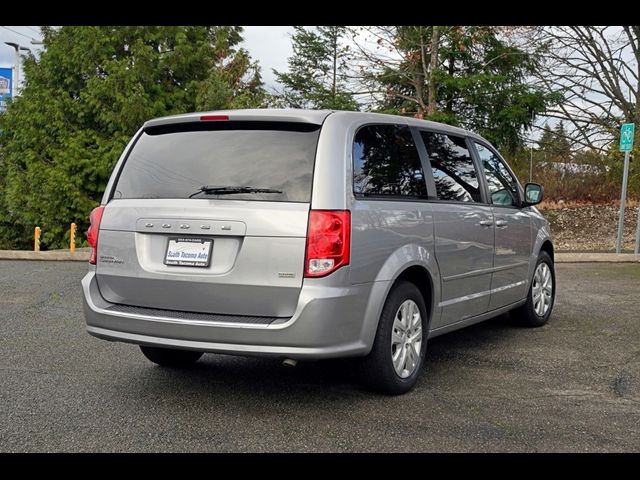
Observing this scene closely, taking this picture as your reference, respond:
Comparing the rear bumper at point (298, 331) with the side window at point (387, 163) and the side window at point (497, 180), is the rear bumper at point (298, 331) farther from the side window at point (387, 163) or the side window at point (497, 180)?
the side window at point (497, 180)

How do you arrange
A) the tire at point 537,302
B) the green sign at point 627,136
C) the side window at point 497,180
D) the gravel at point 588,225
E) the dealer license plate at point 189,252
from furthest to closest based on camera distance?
1. the gravel at point 588,225
2. the green sign at point 627,136
3. the tire at point 537,302
4. the side window at point 497,180
5. the dealer license plate at point 189,252

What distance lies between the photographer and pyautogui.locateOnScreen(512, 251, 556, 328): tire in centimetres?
704

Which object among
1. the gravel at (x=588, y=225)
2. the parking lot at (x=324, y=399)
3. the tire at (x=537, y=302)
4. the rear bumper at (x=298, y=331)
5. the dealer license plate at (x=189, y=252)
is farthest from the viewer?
the gravel at (x=588, y=225)

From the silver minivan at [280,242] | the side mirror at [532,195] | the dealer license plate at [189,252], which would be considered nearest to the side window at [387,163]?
the silver minivan at [280,242]

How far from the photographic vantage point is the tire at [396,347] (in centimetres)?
454

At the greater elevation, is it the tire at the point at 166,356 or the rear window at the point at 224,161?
the rear window at the point at 224,161

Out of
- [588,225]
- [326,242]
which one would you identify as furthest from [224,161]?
[588,225]

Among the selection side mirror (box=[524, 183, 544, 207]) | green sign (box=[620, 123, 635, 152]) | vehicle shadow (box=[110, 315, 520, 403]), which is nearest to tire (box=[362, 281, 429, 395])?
vehicle shadow (box=[110, 315, 520, 403])

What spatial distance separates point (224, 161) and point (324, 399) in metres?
1.63

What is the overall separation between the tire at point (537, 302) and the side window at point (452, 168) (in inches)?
62.8

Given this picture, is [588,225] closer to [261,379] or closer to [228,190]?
[261,379]

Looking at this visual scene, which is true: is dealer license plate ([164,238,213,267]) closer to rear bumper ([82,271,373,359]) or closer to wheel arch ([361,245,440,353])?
rear bumper ([82,271,373,359])

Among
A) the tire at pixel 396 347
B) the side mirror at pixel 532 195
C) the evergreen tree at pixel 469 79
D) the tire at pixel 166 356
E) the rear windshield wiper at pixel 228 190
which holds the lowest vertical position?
the tire at pixel 166 356
